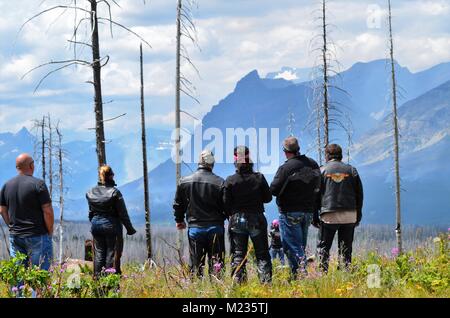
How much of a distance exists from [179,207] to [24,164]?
Result: 7.74 ft

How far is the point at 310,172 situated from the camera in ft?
37.5

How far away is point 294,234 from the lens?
1143 cm

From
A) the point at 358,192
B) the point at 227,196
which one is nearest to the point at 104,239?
the point at 227,196

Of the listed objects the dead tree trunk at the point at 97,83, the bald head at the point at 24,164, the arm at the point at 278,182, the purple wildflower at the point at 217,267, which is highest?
the dead tree trunk at the point at 97,83

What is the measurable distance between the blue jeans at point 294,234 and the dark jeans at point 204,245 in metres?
1.02

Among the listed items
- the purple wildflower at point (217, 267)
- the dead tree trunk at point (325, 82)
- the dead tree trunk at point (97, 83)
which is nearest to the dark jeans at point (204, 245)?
the purple wildflower at point (217, 267)

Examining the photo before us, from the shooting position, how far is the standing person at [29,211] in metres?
10.9

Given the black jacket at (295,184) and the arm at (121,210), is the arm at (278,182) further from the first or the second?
the arm at (121,210)

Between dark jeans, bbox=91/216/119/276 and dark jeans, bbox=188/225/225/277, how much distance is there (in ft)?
4.57

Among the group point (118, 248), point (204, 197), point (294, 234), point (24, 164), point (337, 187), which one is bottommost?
point (118, 248)

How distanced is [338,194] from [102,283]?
4.50 meters

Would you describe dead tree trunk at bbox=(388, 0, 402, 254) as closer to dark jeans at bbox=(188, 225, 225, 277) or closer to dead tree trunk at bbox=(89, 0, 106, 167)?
dead tree trunk at bbox=(89, 0, 106, 167)

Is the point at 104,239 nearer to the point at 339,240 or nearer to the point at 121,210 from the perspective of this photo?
the point at 121,210
